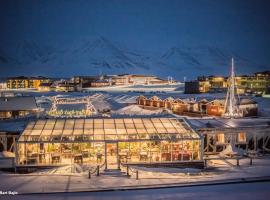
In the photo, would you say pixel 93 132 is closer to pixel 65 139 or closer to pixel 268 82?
pixel 65 139

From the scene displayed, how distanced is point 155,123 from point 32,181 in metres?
7.71

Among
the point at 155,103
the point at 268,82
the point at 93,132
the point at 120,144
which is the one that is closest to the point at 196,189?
the point at 120,144

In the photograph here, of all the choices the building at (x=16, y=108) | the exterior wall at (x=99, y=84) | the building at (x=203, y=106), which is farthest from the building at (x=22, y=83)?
the building at (x=16, y=108)

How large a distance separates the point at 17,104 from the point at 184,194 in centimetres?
2862

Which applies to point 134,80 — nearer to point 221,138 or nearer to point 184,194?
point 221,138

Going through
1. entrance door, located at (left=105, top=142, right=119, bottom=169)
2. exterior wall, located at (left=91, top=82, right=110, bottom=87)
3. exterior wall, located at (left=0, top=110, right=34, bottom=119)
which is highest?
exterior wall, located at (left=91, top=82, right=110, bottom=87)

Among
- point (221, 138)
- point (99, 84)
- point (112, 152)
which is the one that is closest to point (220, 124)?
point (221, 138)

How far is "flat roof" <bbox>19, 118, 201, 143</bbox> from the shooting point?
17172 mm

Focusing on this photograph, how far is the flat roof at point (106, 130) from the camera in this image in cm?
1717

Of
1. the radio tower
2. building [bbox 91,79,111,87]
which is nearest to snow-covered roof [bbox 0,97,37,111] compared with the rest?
the radio tower

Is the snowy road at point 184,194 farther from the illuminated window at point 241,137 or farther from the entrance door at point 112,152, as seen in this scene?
the illuminated window at point 241,137

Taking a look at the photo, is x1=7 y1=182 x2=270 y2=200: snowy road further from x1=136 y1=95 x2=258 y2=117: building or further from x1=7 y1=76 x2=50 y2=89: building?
x1=7 y1=76 x2=50 y2=89: building

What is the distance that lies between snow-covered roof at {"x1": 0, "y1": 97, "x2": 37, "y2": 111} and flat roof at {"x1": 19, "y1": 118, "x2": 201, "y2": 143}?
18290mm

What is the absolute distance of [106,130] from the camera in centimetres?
1808
